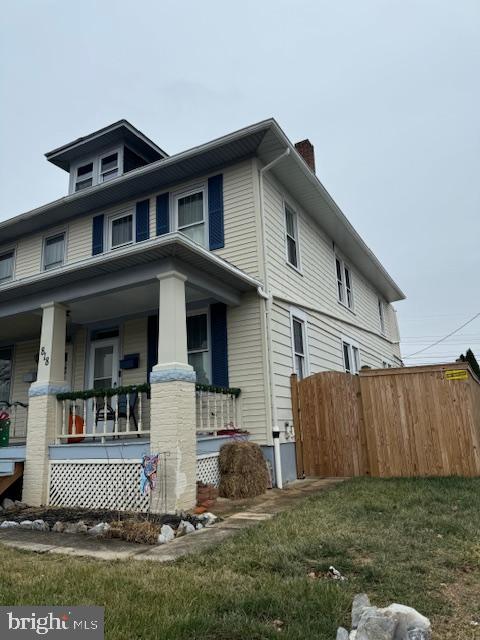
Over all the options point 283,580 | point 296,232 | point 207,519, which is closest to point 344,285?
point 296,232

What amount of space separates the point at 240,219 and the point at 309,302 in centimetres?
288

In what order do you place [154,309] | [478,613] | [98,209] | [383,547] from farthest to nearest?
[98,209] < [154,309] < [383,547] < [478,613]

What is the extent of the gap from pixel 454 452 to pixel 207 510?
13.6ft

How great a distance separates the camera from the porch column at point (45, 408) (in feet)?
24.5

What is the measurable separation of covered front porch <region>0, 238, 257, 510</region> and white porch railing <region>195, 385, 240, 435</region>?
0.07 feet

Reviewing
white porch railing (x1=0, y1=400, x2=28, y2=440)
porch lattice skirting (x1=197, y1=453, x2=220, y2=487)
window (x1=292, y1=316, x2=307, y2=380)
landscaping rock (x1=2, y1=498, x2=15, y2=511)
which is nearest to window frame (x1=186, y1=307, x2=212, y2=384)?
porch lattice skirting (x1=197, y1=453, x2=220, y2=487)

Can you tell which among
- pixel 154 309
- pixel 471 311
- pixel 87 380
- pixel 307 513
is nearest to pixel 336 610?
pixel 307 513

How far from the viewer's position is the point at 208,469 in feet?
24.2

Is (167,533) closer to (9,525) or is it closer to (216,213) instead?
(9,525)

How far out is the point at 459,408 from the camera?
769 centimetres

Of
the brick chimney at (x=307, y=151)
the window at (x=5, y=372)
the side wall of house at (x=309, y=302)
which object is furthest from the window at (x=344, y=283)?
the window at (x=5, y=372)

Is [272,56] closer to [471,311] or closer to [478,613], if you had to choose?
[478,613]

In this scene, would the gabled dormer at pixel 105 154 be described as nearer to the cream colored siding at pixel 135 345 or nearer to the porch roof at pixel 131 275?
the cream colored siding at pixel 135 345

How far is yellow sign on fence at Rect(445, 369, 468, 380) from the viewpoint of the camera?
7805 mm
